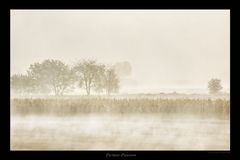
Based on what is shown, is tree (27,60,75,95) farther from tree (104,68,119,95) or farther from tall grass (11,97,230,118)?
tree (104,68,119,95)

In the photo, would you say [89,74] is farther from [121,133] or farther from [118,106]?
[121,133]

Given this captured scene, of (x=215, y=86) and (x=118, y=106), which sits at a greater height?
(x=215, y=86)

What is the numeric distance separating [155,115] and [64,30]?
0.65m

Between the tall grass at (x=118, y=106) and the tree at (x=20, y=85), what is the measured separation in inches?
1.9

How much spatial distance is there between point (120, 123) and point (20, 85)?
552 mm

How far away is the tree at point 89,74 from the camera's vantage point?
6.90 ft

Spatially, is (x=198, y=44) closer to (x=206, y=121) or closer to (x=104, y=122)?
(x=206, y=121)

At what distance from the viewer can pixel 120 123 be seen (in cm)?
208
